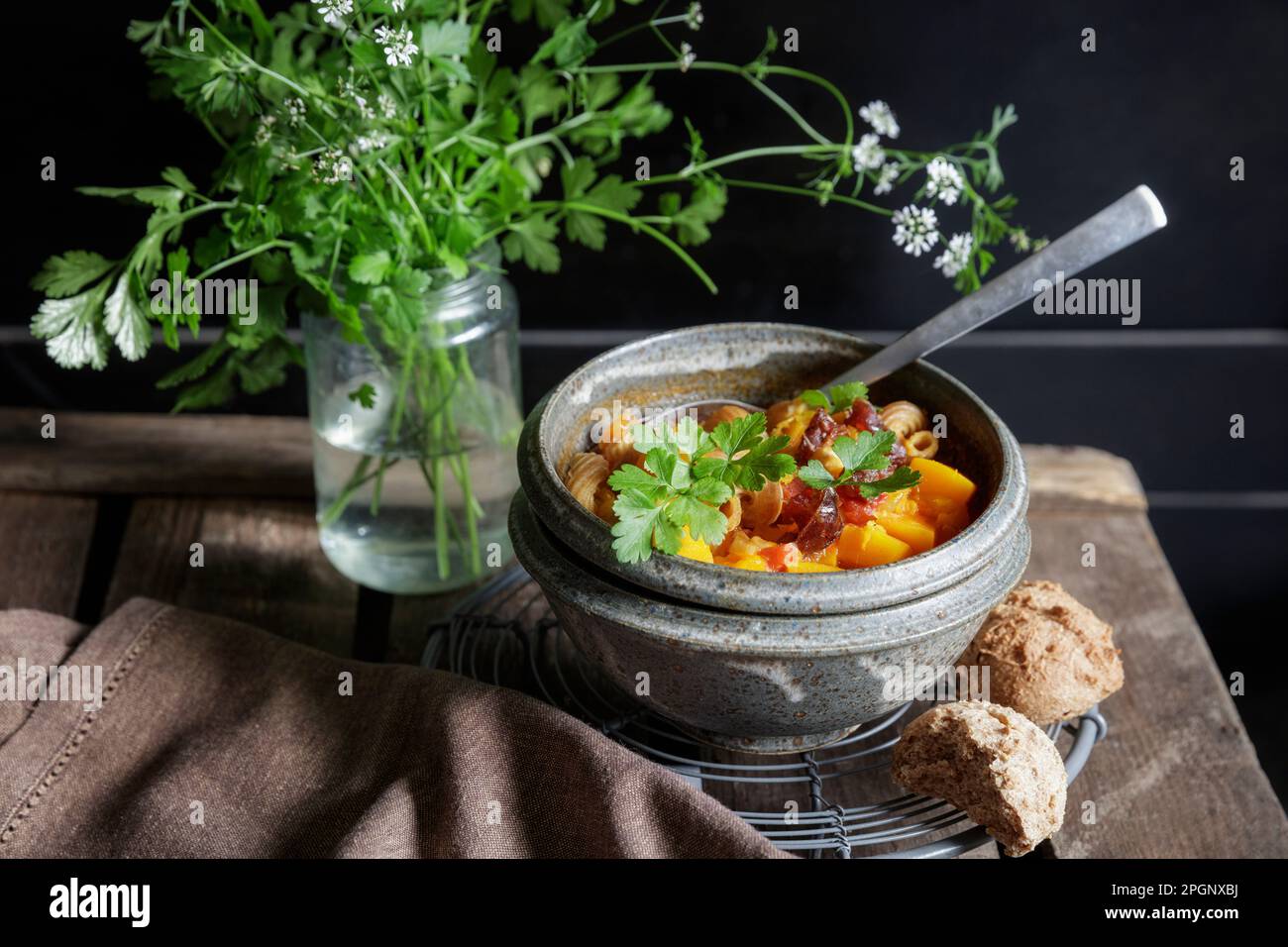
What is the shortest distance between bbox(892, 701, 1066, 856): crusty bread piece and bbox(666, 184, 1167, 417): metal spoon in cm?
36

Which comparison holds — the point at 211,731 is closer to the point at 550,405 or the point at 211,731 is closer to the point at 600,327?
the point at 550,405

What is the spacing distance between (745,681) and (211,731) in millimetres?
557

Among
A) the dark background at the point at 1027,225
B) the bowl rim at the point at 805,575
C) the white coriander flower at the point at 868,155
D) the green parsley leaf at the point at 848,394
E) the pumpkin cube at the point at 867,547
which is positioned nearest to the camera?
the bowl rim at the point at 805,575

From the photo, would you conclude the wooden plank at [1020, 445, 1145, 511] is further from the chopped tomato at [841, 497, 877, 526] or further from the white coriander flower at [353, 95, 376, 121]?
the white coriander flower at [353, 95, 376, 121]

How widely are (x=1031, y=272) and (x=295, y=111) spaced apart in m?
0.73

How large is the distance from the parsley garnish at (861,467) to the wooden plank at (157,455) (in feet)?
2.86

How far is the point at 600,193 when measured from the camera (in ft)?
4.71

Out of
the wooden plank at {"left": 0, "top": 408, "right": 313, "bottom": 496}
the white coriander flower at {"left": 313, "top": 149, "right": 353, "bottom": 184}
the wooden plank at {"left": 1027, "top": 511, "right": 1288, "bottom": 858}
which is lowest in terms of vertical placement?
the wooden plank at {"left": 1027, "top": 511, "right": 1288, "bottom": 858}

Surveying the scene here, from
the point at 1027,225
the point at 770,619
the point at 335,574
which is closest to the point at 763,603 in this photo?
the point at 770,619

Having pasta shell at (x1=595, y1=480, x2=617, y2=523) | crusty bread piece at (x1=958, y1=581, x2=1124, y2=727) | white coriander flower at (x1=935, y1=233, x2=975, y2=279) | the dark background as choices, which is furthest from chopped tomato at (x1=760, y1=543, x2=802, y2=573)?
the dark background

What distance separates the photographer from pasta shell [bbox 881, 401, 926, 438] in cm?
134

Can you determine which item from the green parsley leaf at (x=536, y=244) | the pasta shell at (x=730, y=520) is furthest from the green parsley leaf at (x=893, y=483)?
the green parsley leaf at (x=536, y=244)

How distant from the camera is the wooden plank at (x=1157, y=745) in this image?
1297mm

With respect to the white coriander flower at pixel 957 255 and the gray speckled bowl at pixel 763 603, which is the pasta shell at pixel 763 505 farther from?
the white coriander flower at pixel 957 255
